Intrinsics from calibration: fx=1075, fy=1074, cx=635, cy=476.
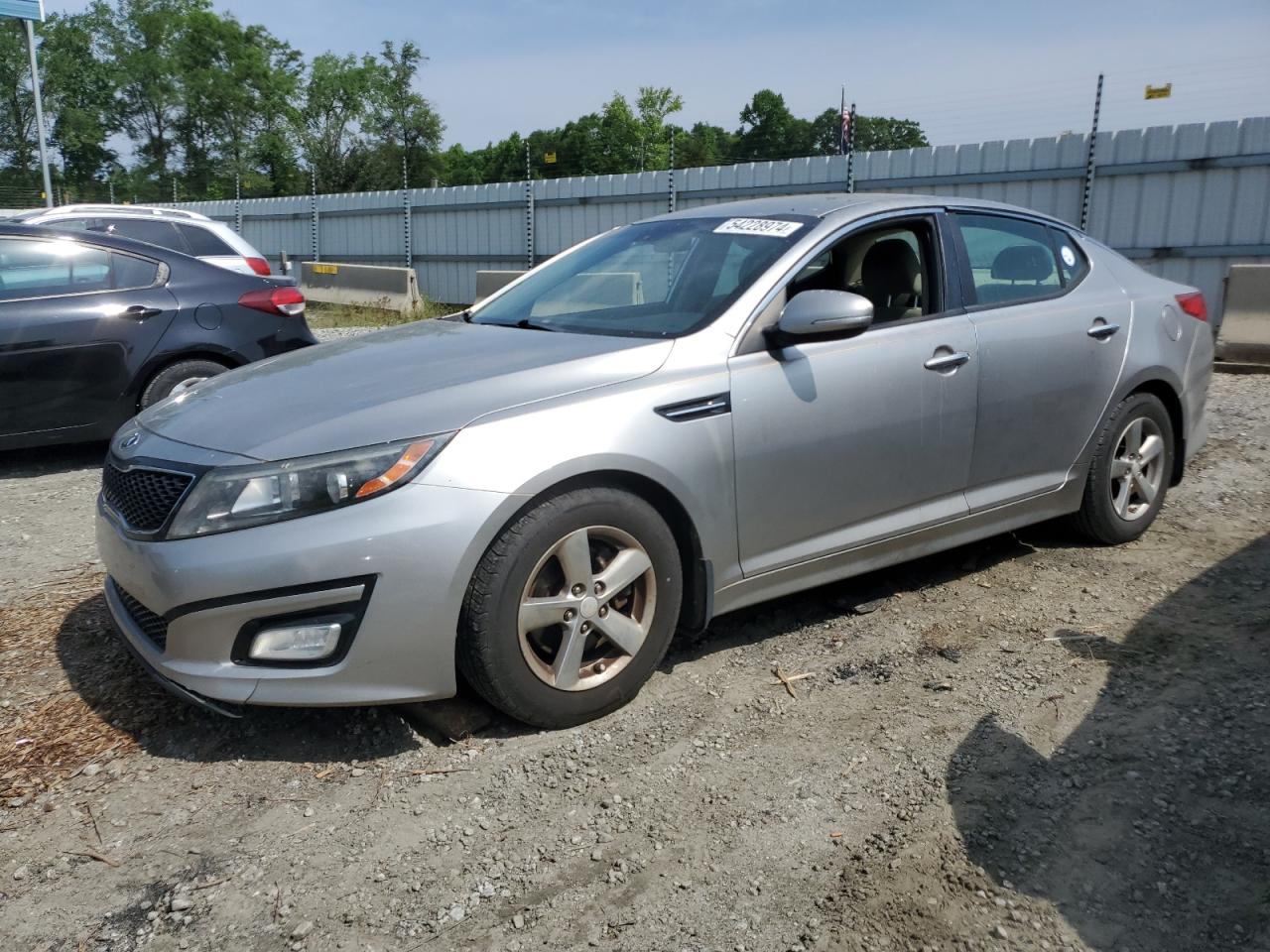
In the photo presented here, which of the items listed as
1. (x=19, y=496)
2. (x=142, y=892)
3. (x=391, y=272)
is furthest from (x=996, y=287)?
(x=391, y=272)

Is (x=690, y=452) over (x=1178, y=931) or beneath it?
over

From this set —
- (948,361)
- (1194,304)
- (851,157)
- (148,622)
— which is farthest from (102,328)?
(851,157)

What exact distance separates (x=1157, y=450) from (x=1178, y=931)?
3.08m

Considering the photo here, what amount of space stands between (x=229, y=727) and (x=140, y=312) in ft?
13.5

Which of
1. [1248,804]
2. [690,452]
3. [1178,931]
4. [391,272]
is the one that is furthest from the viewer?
[391,272]

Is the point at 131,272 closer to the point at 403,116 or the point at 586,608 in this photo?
the point at 586,608

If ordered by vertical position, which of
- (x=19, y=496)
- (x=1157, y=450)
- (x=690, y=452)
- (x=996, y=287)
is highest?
(x=996, y=287)

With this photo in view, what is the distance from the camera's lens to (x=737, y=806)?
2.83 m

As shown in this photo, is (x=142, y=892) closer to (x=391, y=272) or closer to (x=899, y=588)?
(x=899, y=588)

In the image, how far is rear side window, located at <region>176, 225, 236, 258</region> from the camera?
28.2ft

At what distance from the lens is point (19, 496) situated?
6.00m

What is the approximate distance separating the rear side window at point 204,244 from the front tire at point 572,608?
6.55m

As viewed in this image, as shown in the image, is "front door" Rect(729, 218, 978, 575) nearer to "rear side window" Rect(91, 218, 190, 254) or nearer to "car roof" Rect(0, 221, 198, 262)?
"car roof" Rect(0, 221, 198, 262)

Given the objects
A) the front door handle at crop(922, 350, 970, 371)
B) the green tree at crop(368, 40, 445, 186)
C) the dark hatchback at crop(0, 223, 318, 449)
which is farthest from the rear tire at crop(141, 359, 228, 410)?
the green tree at crop(368, 40, 445, 186)
